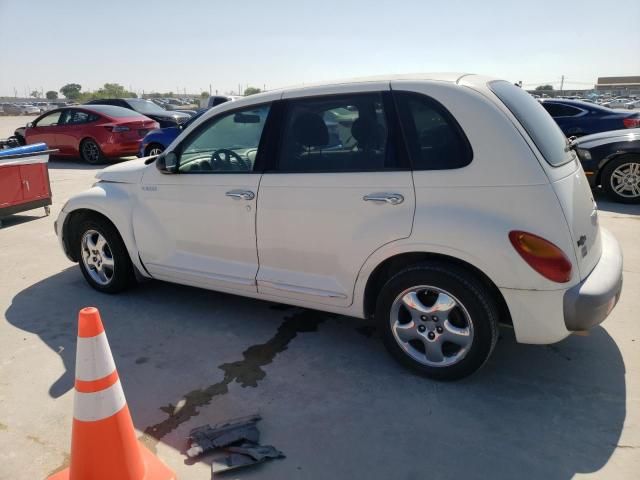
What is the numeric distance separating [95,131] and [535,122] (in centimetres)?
1188

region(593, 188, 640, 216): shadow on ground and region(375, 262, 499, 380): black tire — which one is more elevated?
region(375, 262, 499, 380): black tire

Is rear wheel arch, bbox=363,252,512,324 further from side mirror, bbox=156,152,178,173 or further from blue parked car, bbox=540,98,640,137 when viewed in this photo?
blue parked car, bbox=540,98,640,137

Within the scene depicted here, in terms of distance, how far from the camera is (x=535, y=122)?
10.3 ft

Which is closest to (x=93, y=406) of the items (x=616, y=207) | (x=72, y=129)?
(x=616, y=207)

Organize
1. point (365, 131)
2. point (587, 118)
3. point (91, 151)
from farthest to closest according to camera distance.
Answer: point (91, 151)
point (587, 118)
point (365, 131)

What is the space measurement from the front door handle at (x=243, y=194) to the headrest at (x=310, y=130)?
50 cm

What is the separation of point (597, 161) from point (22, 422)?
801 cm

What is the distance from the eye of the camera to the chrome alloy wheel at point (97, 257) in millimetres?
4516

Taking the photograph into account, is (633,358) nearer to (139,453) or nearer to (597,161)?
(139,453)

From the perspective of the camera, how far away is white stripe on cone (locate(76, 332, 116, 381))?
7.22 ft

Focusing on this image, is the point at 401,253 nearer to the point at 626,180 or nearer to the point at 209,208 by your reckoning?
the point at 209,208

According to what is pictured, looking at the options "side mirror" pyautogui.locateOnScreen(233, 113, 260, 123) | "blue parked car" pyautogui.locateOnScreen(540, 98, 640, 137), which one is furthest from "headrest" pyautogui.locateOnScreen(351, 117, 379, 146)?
"blue parked car" pyautogui.locateOnScreen(540, 98, 640, 137)

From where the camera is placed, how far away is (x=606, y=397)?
294cm

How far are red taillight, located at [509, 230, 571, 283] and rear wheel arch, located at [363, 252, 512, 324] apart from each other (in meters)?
0.27
